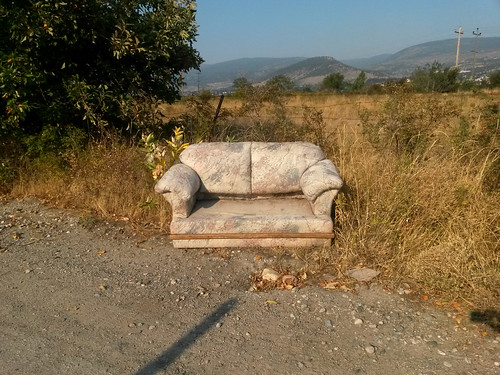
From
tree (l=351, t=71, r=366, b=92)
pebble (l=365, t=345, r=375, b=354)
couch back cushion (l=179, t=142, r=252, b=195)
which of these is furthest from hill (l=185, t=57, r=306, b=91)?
tree (l=351, t=71, r=366, b=92)

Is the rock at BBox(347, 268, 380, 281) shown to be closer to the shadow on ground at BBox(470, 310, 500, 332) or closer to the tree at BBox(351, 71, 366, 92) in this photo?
the shadow on ground at BBox(470, 310, 500, 332)

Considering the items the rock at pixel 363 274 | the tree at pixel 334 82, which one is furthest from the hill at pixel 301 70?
the rock at pixel 363 274

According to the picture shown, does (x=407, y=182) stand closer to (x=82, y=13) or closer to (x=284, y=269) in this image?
(x=284, y=269)

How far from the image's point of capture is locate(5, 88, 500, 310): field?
3613mm

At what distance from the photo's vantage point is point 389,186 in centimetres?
446

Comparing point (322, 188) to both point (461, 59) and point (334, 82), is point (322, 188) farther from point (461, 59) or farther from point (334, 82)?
point (461, 59)

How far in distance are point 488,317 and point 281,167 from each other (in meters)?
2.60

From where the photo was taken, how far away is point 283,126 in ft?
21.7

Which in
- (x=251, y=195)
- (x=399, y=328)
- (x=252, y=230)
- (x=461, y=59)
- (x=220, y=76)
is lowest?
(x=399, y=328)

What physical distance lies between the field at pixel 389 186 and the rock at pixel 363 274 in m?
0.09

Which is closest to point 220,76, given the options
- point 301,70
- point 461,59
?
point 461,59

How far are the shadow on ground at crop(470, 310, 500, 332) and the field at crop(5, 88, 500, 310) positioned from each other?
92 millimetres

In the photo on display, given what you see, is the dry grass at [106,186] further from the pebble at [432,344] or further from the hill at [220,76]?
the pebble at [432,344]

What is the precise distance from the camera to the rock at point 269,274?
3715mm
